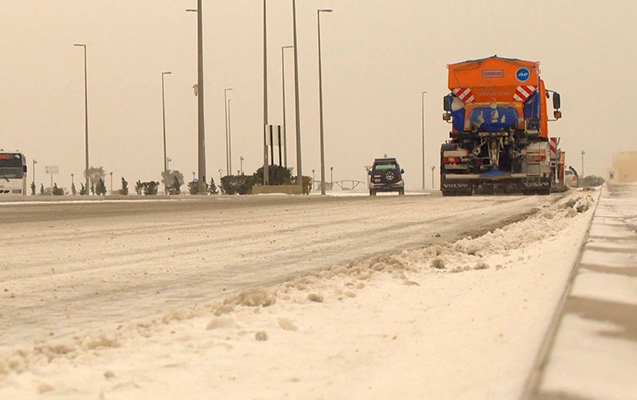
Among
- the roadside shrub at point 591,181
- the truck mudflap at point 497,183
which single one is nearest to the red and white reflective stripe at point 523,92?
the truck mudflap at point 497,183

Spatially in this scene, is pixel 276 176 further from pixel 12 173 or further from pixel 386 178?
pixel 12 173

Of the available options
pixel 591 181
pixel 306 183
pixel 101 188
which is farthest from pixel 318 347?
pixel 591 181

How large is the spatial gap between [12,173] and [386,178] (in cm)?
2255

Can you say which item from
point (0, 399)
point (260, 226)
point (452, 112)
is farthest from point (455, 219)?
point (452, 112)

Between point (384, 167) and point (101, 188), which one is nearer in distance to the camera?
point (384, 167)

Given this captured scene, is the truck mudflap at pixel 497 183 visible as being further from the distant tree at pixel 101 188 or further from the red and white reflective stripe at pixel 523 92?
the distant tree at pixel 101 188

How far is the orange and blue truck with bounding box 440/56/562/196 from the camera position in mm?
28828

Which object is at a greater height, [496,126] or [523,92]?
[523,92]

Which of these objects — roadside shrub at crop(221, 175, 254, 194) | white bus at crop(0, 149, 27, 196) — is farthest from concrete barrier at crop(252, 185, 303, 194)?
white bus at crop(0, 149, 27, 196)

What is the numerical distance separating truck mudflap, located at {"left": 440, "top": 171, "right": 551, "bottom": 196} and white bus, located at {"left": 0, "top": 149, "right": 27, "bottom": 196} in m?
30.5

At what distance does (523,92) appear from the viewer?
28.9 meters

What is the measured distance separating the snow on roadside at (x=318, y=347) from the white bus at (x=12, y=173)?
49.8 metres

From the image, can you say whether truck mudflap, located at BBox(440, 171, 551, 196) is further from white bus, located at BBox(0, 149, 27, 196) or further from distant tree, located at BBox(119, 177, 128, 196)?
distant tree, located at BBox(119, 177, 128, 196)

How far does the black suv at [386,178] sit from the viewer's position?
5234 centimetres
